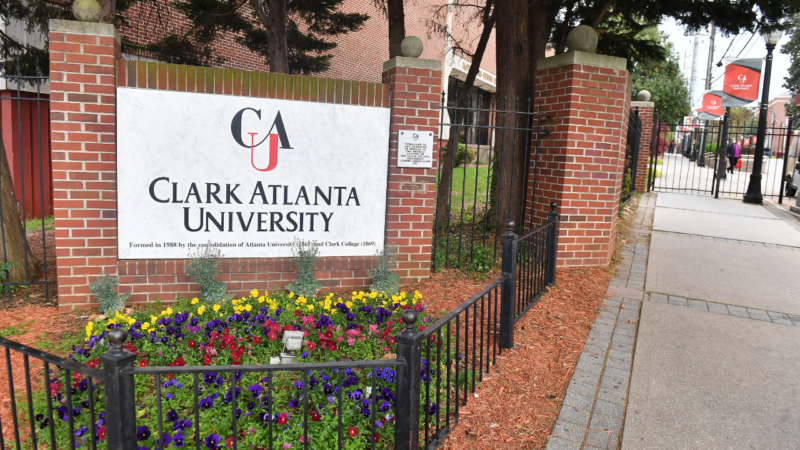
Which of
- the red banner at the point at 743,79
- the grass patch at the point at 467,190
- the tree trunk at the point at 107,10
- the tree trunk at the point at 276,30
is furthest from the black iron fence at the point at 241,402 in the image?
the red banner at the point at 743,79

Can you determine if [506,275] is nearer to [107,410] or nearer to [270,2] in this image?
[107,410]

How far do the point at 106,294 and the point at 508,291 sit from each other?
306cm

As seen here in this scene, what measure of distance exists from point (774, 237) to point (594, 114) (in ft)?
15.0

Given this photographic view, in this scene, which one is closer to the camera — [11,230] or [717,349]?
[717,349]

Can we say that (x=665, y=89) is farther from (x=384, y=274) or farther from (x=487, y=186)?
(x=384, y=274)

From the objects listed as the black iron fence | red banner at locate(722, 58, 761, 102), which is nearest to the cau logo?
the black iron fence

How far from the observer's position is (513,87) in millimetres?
6488

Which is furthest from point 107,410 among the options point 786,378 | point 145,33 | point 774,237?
point 145,33

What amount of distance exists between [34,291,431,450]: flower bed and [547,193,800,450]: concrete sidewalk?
113 cm

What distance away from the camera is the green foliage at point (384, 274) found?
4.71m

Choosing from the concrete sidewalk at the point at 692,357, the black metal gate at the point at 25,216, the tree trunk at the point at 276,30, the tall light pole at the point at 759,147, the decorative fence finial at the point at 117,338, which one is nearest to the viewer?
the decorative fence finial at the point at 117,338

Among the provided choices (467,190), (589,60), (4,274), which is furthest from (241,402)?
(467,190)

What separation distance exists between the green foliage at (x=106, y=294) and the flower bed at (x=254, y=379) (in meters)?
0.23

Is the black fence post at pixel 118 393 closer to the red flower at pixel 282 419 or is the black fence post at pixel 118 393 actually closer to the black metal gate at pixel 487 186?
the red flower at pixel 282 419
